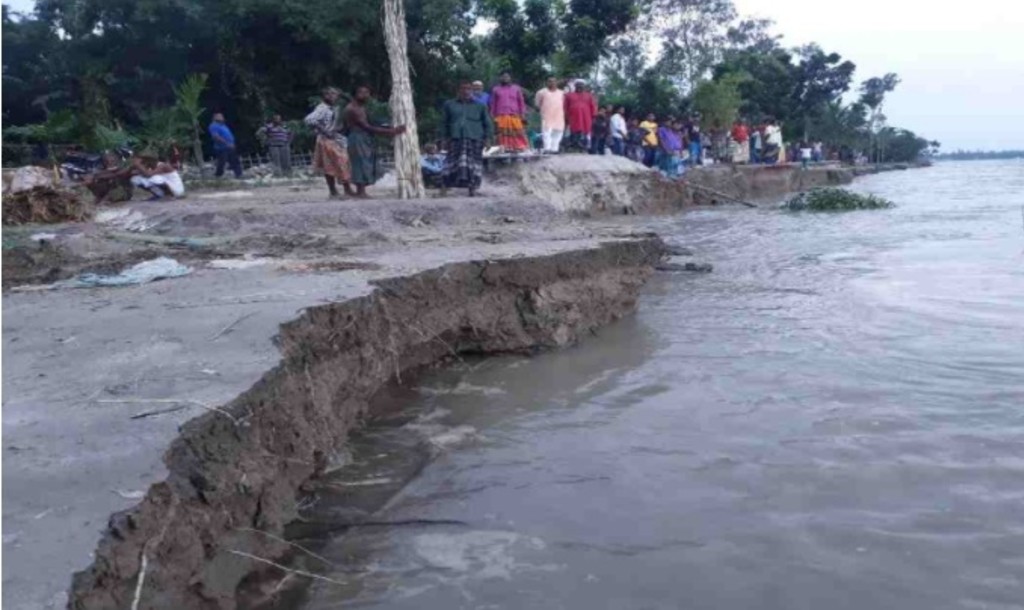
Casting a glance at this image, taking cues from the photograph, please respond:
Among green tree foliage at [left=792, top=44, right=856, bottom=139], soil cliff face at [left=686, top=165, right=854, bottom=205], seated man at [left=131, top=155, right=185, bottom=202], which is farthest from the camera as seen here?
green tree foliage at [left=792, top=44, right=856, bottom=139]

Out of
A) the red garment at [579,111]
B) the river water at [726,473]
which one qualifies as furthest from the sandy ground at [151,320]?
the red garment at [579,111]

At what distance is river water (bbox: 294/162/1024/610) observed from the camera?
3.50 metres

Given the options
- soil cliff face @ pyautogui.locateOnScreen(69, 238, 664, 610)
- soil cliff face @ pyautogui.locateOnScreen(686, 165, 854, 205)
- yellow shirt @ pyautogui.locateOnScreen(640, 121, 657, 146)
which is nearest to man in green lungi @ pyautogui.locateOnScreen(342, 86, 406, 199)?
soil cliff face @ pyautogui.locateOnScreen(69, 238, 664, 610)

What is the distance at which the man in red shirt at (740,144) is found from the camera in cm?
2873

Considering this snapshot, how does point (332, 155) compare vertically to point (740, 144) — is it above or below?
below

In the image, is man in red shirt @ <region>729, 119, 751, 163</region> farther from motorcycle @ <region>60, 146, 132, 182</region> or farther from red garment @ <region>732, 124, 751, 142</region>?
motorcycle @ <region>60, 146, 132, 182</region>

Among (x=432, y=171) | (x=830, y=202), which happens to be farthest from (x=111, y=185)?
(x=830, y=202)

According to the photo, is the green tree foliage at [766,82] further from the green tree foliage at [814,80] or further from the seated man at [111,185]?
the seated man at [111,185]

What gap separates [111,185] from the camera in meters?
11.9

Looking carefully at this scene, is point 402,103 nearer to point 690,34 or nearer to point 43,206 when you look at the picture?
point 43,206

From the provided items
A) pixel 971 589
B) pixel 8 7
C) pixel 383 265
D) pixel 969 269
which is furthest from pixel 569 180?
pixel 8 7

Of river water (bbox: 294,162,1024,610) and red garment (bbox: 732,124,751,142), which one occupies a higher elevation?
red garment (bbox: 732,124,751,142)

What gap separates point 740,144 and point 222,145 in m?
18.3

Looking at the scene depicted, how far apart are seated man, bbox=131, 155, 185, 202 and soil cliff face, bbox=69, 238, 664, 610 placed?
6.77 meters
